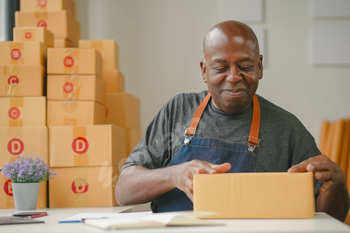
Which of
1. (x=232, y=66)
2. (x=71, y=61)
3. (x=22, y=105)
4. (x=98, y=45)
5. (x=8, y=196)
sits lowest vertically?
(x=8, y=196)

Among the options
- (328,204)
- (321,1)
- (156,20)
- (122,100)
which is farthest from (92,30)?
(328,204)

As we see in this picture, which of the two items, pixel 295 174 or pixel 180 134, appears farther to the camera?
pixel 180 134

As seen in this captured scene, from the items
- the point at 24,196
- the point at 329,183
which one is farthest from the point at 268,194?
the point at 24,196

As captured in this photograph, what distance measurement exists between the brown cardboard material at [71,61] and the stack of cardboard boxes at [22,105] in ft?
0.22

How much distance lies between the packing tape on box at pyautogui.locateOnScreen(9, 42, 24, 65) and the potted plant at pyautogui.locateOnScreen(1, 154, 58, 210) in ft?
1.84

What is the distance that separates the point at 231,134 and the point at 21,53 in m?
1.31

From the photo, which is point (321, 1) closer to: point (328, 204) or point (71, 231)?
point (328, 204)

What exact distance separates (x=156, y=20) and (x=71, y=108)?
3.97ft

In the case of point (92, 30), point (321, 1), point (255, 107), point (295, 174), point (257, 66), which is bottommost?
point (295, 174)

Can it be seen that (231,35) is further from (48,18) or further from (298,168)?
(48,18)

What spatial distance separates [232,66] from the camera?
1266mm

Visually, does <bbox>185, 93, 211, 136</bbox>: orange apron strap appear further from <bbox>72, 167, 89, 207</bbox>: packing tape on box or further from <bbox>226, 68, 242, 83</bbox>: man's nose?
<bbox>72, 167, 89, 207</bbox>: packing tape on box

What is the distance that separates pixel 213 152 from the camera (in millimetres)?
1311

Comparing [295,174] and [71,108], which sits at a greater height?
[71,108]
